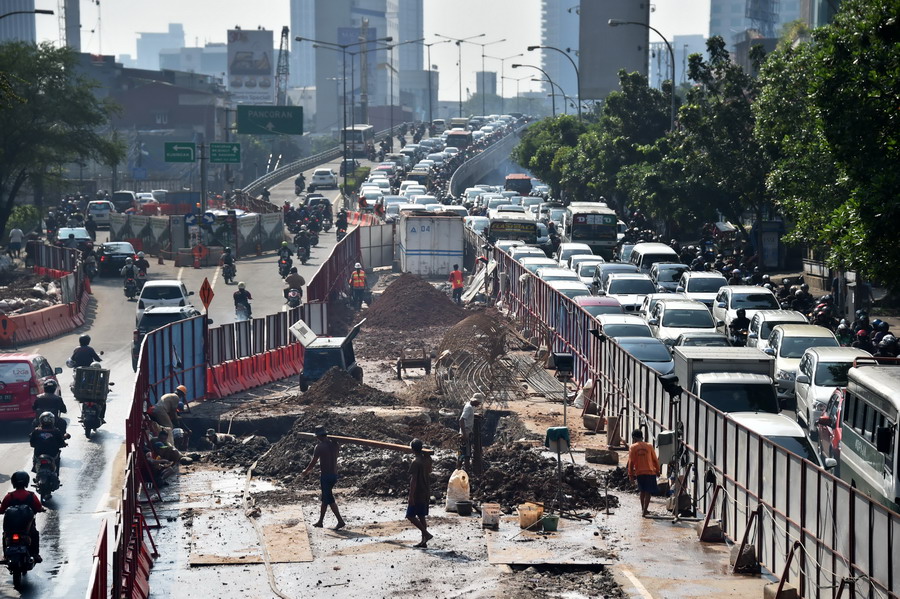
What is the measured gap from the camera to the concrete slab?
1734 cm

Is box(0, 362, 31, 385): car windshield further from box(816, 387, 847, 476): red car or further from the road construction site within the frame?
box(816, 387, 847, 476): red car

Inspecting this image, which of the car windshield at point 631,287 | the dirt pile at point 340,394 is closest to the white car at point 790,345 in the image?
the dirt pile at point 340,394

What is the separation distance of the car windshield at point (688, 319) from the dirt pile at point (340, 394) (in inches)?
280

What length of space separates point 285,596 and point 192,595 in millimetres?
1090

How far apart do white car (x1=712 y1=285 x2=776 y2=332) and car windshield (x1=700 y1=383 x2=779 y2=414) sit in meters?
10.8

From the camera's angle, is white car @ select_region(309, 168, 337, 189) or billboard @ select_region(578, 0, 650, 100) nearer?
white car @ select_region(309, 168, 337, 189)

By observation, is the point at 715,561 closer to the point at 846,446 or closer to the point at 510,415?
the point at 846,446

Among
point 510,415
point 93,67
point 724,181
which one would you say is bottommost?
point 510,415

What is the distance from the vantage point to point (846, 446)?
745 inches

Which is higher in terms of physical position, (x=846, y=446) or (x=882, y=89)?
(x=882, y=89)

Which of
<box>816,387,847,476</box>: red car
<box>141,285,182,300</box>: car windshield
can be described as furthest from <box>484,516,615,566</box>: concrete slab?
<box>141,285,182,300</box>: car windshield

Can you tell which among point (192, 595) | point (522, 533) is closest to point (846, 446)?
point (522, 533)

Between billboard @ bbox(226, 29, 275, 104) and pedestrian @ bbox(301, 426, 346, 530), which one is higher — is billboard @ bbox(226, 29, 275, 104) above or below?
above

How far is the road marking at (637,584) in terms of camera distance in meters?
15.8
